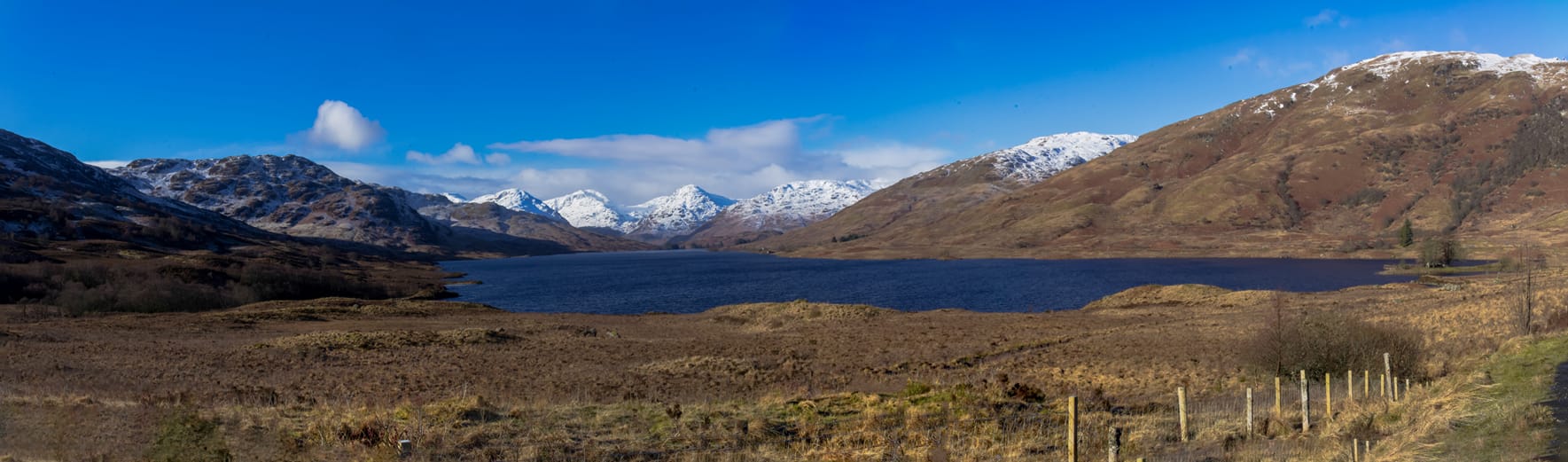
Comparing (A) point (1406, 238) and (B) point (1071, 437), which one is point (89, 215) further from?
(A) point (1406, 238)

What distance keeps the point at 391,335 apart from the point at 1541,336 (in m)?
50.9

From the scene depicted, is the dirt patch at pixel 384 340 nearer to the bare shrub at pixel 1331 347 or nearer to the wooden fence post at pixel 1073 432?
the wooden fence post at pixel 1073 432

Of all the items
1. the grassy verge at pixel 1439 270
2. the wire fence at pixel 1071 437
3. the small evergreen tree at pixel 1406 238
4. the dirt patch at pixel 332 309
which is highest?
the small evergreen tree at pixel 1406 238

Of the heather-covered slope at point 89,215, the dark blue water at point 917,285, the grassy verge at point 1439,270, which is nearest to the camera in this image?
the dark blue water at point 917,285

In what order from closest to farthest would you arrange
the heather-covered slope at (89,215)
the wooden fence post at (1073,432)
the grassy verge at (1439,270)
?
the wooden fence post at (1073,432) → the grassy verge at (1439,270) → the heather-covered slope at (89,215)

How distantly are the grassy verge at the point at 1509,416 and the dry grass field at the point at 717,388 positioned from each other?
10 cm

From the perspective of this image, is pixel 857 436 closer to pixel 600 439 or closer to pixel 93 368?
pixel 600 439

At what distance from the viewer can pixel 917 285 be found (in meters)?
112

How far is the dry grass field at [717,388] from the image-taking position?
12656 millimetres

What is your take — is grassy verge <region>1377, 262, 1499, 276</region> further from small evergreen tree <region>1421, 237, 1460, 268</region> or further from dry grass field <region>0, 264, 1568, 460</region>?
dry grass field <region>0, 264, 1568, 460</region>

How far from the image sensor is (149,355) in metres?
31.8

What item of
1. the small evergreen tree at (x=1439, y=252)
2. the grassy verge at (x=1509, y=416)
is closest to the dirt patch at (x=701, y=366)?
the grassy verge at (x=1509, y=416)

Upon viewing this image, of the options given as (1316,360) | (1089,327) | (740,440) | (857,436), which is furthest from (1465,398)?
(1089,327)

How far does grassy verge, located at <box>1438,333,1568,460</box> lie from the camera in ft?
34.2
